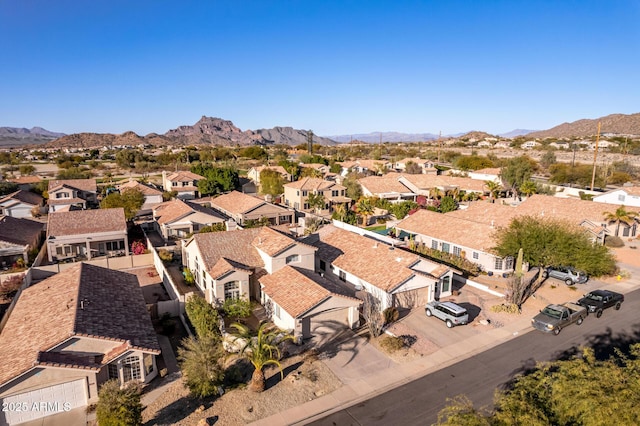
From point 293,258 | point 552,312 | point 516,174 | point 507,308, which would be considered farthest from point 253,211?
point 516,174

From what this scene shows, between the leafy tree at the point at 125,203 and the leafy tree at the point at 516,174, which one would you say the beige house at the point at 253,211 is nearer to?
the leafy tree at the point at 125,203

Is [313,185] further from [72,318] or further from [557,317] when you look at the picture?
[72,318]

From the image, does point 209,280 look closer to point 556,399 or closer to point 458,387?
point 458,387

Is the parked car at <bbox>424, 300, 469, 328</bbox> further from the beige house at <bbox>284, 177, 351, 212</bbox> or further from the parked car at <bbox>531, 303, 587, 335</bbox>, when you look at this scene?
the beige house at <bbox>284, 177, 351, 212</bbox>

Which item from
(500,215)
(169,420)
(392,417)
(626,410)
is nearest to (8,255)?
(169,420)

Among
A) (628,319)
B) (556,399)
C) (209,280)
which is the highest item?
(556,399)

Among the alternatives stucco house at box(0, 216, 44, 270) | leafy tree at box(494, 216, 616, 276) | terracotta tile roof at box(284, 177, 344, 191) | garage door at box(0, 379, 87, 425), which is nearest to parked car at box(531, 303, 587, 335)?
leafy tree at box(494, 216, 616, 276)

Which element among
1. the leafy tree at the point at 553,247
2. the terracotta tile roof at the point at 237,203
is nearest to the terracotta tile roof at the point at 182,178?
the terracotta tile roof at the point at 237,203
